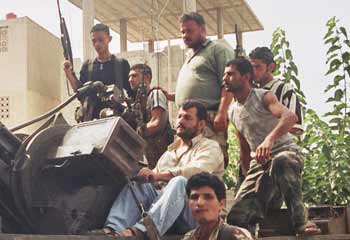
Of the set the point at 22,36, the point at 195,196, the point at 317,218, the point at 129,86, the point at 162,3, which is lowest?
the point at 317,218

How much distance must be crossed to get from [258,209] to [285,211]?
0.62 feet

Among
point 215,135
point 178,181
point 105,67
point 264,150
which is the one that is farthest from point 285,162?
point 105,67

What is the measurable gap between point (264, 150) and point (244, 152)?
718 millimetres

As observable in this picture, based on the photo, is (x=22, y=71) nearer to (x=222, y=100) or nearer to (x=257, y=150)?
(x=222, y=100)

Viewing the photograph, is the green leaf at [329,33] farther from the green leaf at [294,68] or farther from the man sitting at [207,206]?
the man sitting at [207,206]

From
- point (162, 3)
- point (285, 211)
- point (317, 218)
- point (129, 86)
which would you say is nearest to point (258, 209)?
point (285, 211)

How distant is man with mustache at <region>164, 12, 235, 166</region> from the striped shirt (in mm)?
424

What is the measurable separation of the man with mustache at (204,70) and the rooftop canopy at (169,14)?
12.4 m

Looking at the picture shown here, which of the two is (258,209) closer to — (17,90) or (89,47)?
(17,90)

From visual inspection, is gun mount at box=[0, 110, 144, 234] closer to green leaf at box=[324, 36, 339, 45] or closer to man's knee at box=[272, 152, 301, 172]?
man's knee at box=[272, 152, 301, 172]

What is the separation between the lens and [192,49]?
5.62 m

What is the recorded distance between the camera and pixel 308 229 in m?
4.26

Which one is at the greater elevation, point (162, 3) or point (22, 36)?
point (162, 3)

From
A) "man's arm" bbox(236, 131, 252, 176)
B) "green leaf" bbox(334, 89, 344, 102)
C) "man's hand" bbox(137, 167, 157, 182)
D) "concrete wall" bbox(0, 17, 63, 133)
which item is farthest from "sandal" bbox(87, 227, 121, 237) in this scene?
"concrete wall" bbox(0, 17, 63, 133)
